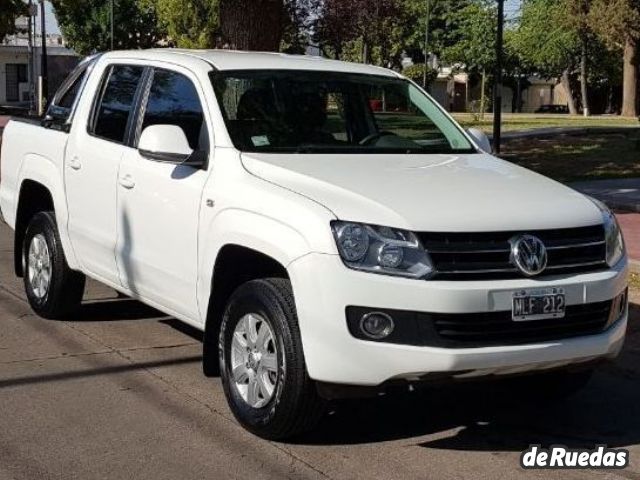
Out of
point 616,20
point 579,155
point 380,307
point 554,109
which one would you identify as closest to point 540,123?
point 616,20

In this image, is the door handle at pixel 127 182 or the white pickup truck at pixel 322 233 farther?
the door handle at pixel 127 182

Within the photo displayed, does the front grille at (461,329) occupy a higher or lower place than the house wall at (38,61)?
lower

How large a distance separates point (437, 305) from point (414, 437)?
1.03 metres

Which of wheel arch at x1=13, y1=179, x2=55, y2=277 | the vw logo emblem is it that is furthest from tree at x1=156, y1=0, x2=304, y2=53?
the vw logo emblem

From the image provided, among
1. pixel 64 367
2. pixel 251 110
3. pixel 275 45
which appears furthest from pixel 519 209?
pixel 275 45

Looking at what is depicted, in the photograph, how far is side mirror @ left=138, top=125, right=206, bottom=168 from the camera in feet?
17.5

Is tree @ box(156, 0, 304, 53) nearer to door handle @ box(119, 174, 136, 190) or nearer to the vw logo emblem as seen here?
door handle @ box(119, 174, 136, 190)

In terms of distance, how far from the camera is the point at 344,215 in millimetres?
4410

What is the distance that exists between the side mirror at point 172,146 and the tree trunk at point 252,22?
7888 millimetres

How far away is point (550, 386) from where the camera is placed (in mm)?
5613

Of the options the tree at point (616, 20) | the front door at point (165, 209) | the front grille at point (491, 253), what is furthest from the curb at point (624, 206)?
the tree at point (616, 20)

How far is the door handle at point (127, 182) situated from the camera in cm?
592

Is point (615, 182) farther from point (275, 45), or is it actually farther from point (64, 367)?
point (64, 367)

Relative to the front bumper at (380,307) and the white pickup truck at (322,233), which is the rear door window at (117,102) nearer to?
the white pickup truck at (322,233)
